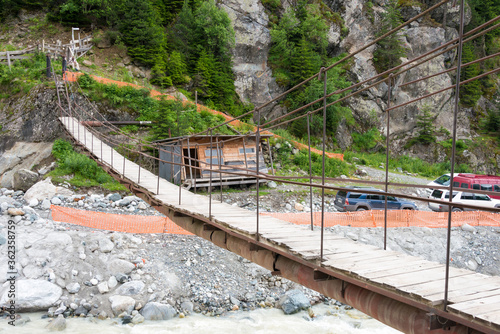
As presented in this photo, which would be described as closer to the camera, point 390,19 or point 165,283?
point 165,283

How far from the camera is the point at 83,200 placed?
10469 mm

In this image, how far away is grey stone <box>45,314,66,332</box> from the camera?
6.12 meters

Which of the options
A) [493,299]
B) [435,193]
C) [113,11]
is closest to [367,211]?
[435,193]

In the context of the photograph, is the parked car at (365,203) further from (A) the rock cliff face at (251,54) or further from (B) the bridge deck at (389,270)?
(A) the rock cliff face at (251,54)

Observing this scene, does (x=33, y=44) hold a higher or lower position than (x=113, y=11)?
lower

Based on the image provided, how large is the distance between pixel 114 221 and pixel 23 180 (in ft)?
14.9

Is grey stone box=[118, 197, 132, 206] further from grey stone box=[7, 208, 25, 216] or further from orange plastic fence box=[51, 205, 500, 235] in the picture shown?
grey stone box=[7, 208, 25, 216]

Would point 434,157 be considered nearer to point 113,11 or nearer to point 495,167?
point 495,167

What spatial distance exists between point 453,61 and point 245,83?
613 inches

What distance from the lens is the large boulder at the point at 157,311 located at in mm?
6832

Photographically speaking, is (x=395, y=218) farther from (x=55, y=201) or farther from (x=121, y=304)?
(x=55, y=201)

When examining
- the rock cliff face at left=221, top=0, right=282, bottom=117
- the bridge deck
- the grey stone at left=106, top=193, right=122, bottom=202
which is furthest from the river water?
the rock cliff face at left=221, top=0, right=282, bottom=117

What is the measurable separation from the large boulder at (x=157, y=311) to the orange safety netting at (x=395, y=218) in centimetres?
406

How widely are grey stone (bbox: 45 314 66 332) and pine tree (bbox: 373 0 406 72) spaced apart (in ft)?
82.7
